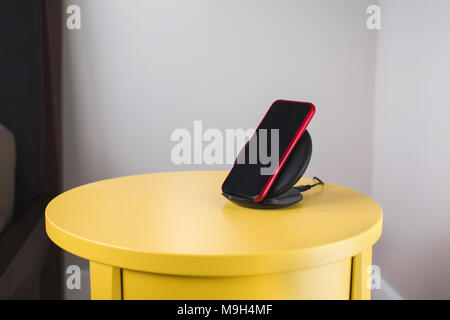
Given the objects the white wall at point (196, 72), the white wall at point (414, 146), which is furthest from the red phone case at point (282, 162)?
the white wall at point (196, 72)

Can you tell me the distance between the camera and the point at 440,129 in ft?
4.75

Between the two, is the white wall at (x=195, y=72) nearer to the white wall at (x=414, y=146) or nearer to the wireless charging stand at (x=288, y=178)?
the white wall at (x=414, y=146)

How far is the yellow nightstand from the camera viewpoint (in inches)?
27.5

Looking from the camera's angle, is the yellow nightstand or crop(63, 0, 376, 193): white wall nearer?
the yellow nightstand

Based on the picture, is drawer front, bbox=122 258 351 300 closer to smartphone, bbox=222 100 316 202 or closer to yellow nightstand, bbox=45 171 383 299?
yellow nightstand, bbox=45 171 383 299

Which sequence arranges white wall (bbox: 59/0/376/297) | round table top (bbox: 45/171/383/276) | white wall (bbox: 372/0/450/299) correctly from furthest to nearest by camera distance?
white wall (bbox: 59/0/376/297) → white wall (bbox: 372/0/450/299) → round table top (bbox: 45/171/383/276)

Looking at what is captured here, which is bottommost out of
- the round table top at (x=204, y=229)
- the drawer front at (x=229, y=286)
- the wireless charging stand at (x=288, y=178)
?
the drawer front at (x=229, y=286)

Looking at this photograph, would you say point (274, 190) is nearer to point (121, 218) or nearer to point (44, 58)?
point (121, 218)

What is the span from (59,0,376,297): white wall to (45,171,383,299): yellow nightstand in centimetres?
92

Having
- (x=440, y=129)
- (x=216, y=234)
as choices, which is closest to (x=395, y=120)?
(x=440, y=129)

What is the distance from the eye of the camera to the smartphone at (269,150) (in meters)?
0.93

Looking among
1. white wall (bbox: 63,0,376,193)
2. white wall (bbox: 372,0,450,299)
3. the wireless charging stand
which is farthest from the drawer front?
white wall (bbox: 63,0,376,193)

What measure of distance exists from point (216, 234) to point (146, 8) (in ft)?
4.18

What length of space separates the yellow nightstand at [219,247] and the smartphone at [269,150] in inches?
1.9
